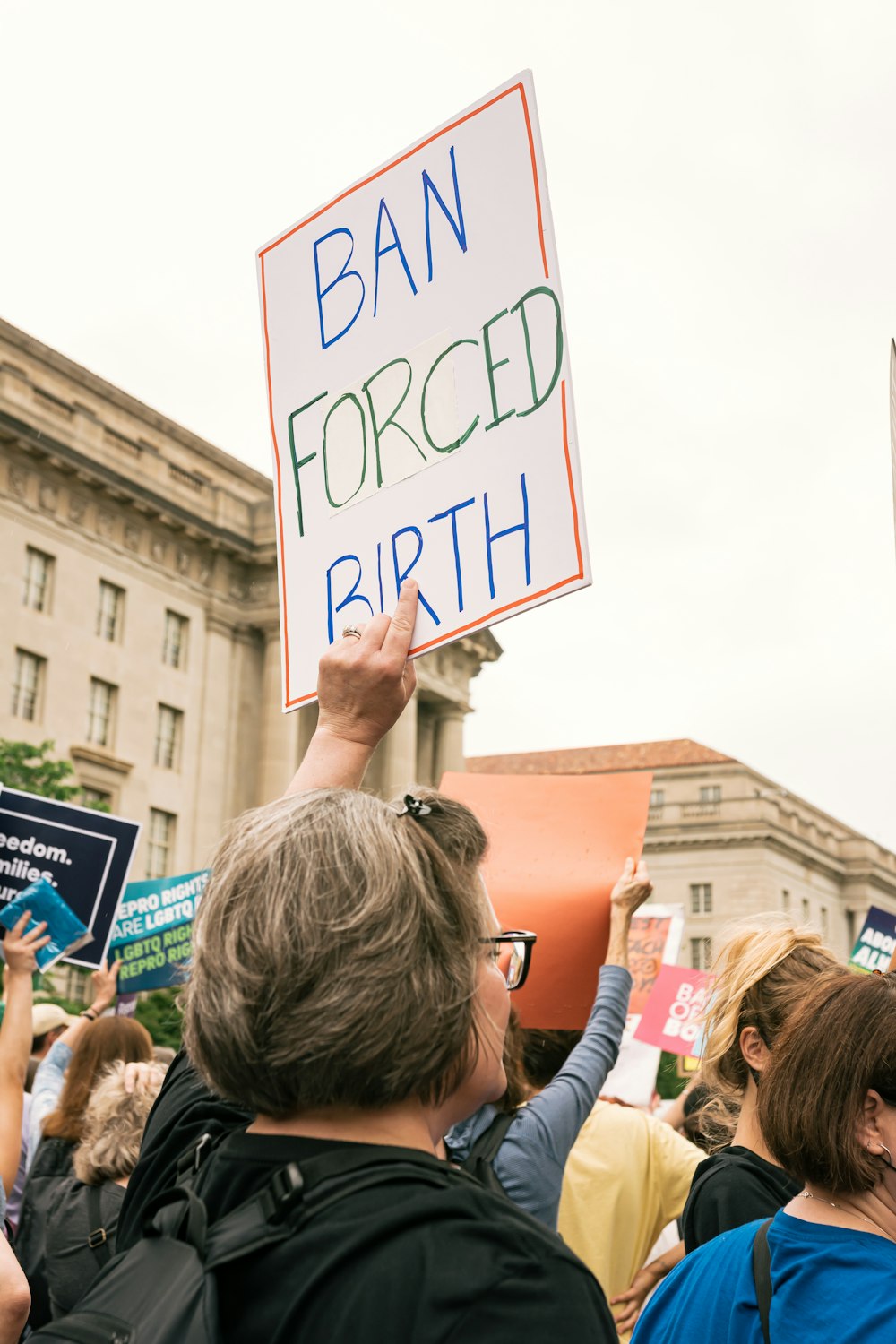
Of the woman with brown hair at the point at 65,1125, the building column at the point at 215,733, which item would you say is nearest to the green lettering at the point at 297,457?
the woman with brown hair at the point at 65,1125

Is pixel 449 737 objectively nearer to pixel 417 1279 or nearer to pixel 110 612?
pixel 110 612

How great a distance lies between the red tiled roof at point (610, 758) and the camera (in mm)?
82688

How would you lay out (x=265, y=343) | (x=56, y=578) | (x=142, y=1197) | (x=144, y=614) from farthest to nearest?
1. (x=144, y=614)
2. (x=56, y=578)
3. (x=265, y=343)
4. (x=142, y=1197)

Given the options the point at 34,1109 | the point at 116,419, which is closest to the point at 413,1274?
the point at 34,1109

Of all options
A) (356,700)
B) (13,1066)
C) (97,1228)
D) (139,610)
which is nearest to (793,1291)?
(356,700)

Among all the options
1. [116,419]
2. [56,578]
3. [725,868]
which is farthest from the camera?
[725,868]

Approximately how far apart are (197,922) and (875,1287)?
1143 millimetres

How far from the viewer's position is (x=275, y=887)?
1.70 m

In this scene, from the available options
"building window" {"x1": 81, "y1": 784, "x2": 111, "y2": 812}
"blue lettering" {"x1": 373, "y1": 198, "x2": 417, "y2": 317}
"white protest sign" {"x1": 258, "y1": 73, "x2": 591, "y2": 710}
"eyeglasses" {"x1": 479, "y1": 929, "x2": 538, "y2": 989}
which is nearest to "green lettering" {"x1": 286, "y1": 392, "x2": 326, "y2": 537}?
"white protest sign" {"x1": 258, "y1": 73, "x2": 591, "y2": 710}

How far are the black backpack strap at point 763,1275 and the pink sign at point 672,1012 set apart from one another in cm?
643

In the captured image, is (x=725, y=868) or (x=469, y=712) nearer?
(x=469, y=712)

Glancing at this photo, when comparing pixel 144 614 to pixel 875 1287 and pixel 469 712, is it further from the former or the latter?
pixel 875 1287

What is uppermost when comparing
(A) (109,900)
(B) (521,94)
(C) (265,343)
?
(B) (521,94)

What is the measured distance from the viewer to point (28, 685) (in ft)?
139
